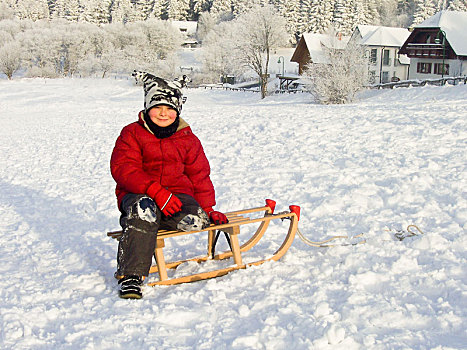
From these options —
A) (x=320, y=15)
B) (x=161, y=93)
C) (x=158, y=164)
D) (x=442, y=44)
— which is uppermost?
(x=320, y=15)

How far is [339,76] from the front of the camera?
30453 mm

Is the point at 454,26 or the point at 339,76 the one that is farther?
the point at 454,26

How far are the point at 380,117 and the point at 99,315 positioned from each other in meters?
10.8

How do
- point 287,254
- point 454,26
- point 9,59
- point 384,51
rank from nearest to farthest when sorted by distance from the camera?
point 287,254, point 454,26, point 384,51, point 9,59

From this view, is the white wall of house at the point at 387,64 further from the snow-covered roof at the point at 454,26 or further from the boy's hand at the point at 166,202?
the boy's hand at the point at 166,202

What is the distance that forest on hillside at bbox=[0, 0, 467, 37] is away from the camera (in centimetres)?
8706

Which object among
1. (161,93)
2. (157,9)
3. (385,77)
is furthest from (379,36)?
(157,9)

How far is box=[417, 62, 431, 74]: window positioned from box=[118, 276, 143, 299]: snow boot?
45.7 meters

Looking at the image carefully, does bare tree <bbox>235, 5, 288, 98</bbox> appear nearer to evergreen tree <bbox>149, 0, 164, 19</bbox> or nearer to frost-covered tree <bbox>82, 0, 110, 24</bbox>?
evergreen tree <bbox>149, 0, 164, 19</bbox>

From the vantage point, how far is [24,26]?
9706 cm

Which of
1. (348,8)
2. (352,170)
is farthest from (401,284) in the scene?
(348,8)

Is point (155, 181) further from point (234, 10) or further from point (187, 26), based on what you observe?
point (187, 26)

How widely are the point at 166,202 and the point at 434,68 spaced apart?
A: 45.0 metres

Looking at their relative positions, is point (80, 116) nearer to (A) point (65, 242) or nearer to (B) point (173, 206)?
(A) point (65, 242)
